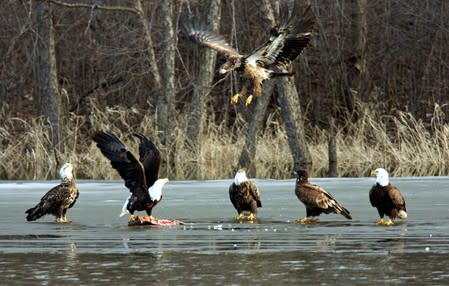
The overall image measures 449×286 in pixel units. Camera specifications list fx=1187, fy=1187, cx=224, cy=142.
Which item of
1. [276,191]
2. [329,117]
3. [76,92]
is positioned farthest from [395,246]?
[76,92]

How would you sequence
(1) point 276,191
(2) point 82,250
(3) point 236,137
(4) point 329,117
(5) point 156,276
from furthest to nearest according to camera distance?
(4) point 329,117 < (3) point 236,137 < (1) point 276,191 < (2) point 82,250 < (5) point 156,276

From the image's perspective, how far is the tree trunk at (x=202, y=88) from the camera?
19.4 metres

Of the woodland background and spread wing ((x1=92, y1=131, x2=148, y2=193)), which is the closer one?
spread wing ((x1=92, y1=131, x2=148, y2=193))

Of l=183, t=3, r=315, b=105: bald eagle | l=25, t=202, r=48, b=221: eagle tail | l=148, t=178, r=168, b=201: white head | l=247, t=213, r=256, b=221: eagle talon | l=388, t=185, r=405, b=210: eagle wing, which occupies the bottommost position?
l=247, t=213, r=256, b=221: eagle talon

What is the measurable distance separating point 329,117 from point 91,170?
575 centimetres

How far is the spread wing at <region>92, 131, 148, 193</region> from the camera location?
11.8 m

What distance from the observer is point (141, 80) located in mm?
23219

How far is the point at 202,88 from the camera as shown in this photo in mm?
20141

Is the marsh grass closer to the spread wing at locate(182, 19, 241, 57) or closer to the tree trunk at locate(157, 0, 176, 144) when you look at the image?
the tree trunk at locate(157, 0, 176, 144)

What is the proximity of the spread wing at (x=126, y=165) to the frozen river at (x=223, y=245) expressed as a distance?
0.40 m

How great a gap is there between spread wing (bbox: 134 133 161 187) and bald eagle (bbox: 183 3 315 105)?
68.0 inches

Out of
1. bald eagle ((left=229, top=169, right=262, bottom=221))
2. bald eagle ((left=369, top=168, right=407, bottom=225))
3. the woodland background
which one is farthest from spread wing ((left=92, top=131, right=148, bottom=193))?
the woodland background

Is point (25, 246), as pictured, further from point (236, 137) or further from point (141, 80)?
point (141, 80)

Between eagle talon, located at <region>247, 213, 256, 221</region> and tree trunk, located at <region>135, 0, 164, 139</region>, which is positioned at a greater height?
tree trunk, located at <region>135, 0, 164, 139</region>
